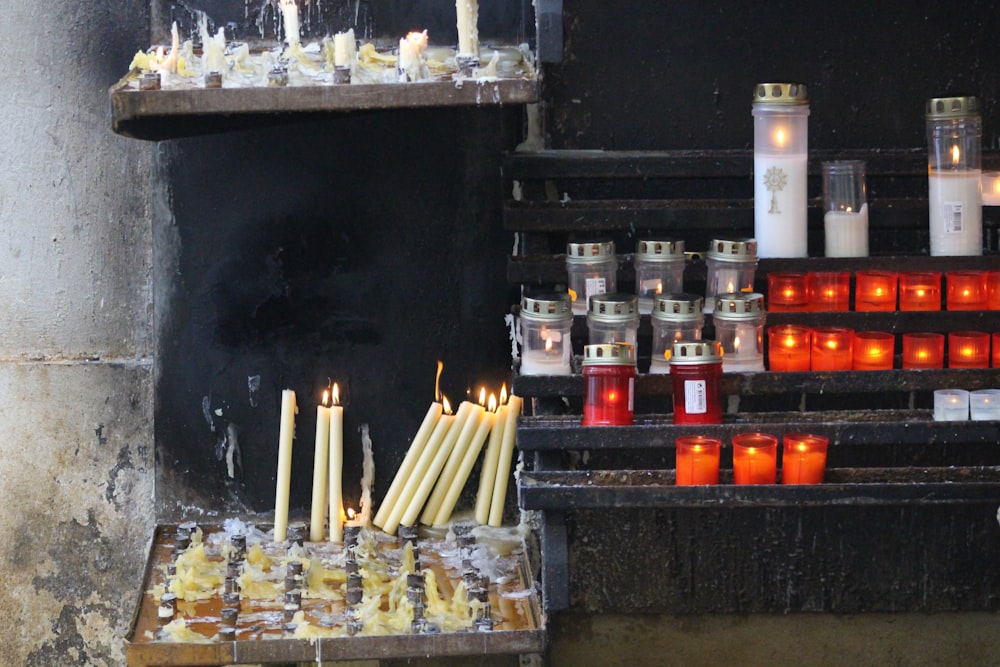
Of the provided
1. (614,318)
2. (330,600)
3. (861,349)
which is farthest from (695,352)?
(330,600)

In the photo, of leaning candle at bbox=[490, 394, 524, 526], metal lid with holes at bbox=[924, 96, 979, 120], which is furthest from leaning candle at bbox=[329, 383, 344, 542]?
metal lid with holes at bbox=[924, 96, 979, 120]

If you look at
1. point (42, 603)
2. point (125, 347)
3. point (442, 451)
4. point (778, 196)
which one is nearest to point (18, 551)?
point (42, 603)

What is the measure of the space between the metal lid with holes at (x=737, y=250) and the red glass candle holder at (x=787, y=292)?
3.3 inches

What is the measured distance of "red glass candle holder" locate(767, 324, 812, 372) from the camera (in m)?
2.47

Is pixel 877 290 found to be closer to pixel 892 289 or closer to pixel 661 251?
pixel 892 289

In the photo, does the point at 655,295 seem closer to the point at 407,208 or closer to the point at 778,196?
the point at 778,196

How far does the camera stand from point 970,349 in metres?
2.49

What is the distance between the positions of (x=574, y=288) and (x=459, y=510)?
26.4 inches

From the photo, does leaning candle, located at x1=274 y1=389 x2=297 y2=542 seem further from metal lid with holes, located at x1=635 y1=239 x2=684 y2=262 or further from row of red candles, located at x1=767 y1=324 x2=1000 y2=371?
row of red candles, located at x1=767 y1=324 x2=1000 y2=371

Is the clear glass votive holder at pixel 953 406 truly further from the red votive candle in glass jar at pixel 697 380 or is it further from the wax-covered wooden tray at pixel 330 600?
the wax-covered wooden tray at pixel 330 600

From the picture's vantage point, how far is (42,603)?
10.0 ft

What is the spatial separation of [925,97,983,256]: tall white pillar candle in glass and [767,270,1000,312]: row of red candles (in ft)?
0.20

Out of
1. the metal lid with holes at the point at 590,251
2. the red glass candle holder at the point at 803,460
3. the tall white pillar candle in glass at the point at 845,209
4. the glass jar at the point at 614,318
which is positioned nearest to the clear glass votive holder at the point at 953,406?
the red glass candle holder at the point at 803,460

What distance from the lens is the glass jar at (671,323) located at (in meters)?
2.40
